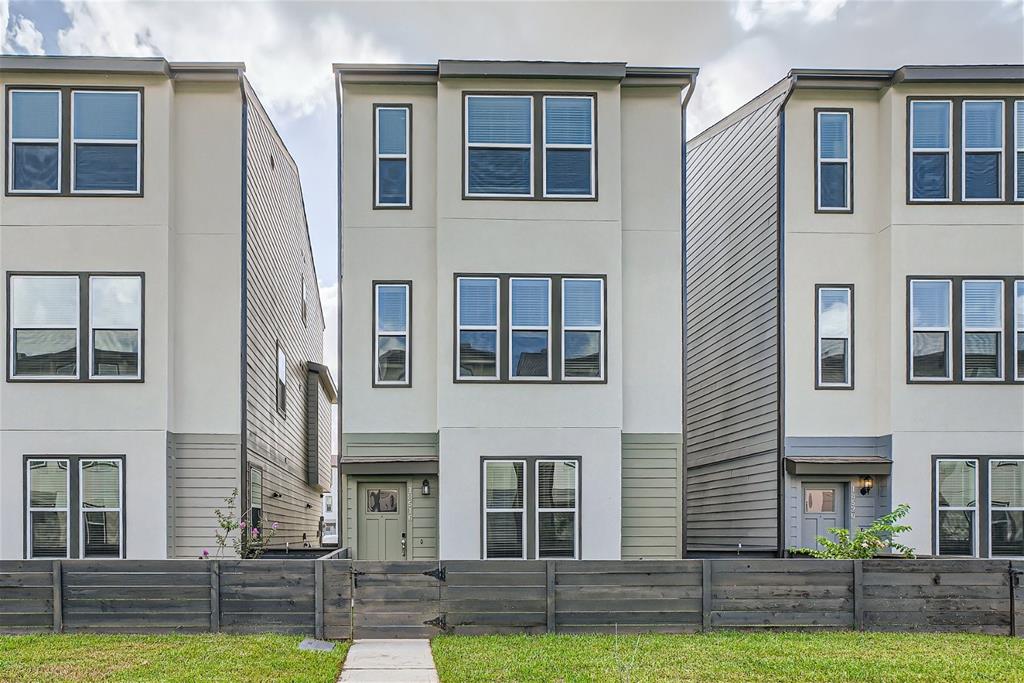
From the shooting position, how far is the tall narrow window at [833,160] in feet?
44.0

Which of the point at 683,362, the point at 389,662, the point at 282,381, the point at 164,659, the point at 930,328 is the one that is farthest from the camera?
the point at 282,381

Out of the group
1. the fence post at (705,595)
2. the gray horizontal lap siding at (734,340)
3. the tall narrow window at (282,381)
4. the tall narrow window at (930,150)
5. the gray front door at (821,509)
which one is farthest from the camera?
the tall narrow window at (282,381)

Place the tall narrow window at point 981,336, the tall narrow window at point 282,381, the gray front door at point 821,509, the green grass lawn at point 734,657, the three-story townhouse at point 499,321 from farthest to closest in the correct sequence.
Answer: the tall narrow window at point 282,381, the gray front door at point 821,509, the tall narrow window at point 981,336, the three-story townhouse at point 499,321, the green grass lawn at point 734,657

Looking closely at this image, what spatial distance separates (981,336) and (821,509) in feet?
11.7

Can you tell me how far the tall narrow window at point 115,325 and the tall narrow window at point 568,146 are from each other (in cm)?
627

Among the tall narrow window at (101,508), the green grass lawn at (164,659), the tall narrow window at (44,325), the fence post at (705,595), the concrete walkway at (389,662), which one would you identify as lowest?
the concrete walkway at (389,662)

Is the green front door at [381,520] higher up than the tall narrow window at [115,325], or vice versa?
the tall narrow window at [115,325]

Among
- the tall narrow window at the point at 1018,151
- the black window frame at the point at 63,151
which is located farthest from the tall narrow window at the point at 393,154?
the tall narrow window at the point at 1018,151

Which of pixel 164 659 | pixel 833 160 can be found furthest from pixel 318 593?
pixel 833 160

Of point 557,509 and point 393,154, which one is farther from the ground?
point 393,154

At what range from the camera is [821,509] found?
13359 mm

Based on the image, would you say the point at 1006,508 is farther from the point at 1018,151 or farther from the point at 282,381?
the point at 282,381

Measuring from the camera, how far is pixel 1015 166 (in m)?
13.1

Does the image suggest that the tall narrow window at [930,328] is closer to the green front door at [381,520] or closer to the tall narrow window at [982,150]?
the tall narrow window at [982,150]
